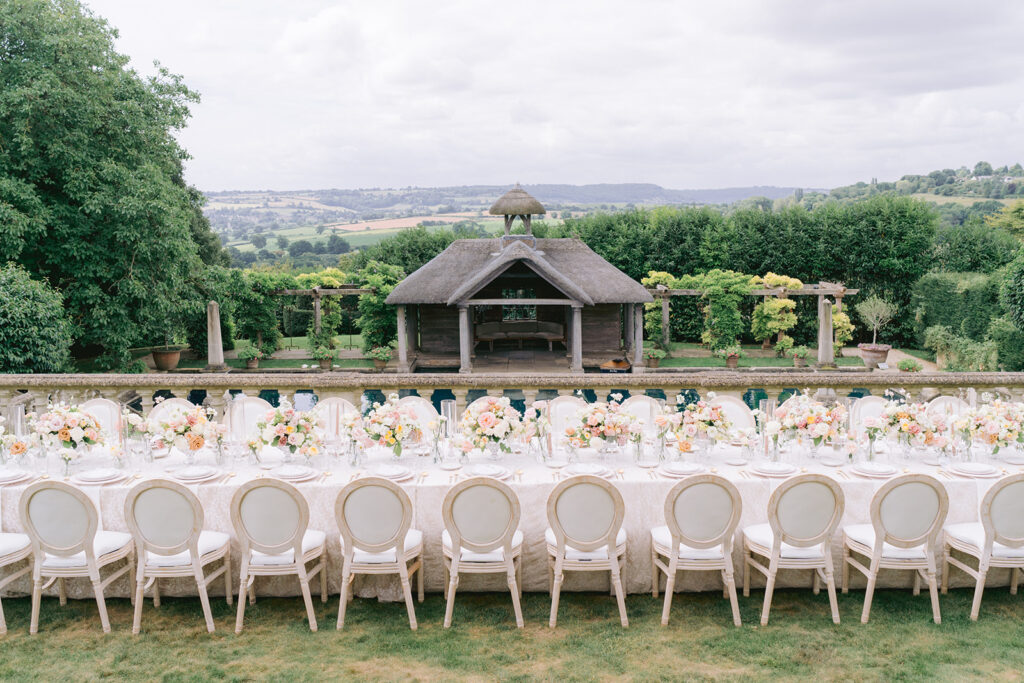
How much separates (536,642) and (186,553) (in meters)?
2.52

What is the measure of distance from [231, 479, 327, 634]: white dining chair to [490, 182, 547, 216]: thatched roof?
20303mm

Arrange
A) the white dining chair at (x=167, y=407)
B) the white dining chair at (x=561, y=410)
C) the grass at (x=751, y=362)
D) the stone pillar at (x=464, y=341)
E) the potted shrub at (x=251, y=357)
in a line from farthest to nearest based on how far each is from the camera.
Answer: the potted shrub at (x=251, y=357), the grass at (x=751, y=362), the stone pillar at (x=464, y=341), the white dining chair at (x=561, y=410), the white dining chair at (x=167, y=407)

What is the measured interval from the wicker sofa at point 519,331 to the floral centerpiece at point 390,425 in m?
18.9

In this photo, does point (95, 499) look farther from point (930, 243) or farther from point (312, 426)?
point (930, 243)

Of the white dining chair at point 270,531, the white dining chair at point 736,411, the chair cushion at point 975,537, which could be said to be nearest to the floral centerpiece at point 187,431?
the white dining chair at point 270,531

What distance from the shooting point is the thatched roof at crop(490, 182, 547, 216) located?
25.0m

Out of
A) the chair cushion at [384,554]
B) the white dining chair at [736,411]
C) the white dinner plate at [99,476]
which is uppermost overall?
the white dining chair at [736,411]

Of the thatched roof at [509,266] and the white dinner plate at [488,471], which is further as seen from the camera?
the thatched roof at [509,266]

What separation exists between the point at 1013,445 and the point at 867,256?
25700 millimetres

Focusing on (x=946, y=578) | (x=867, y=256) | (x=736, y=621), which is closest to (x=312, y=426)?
(x=736, y=621)

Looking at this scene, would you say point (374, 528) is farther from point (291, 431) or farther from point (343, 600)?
point (291, 431)

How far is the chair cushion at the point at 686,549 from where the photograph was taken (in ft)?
17.7

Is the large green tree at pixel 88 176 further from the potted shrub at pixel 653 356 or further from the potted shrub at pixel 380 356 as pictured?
the potted shrub at pixel 653 356

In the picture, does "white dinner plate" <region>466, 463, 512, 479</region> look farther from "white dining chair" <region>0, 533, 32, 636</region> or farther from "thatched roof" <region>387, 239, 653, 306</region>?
"thatched roof" <region>387, 239, 653, 306</region>
